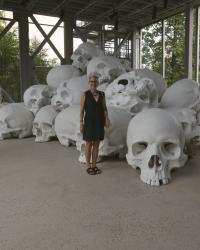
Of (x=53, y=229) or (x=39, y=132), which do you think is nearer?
(x=53, y=229)

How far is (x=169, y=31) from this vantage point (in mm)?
10133

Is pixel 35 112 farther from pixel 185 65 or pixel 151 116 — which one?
pixel 185 65

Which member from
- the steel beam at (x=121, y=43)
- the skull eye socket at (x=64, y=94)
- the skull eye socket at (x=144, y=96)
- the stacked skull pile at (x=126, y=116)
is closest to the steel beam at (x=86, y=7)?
the steel beam at (x=121, y=43)

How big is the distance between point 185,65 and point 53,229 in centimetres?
807

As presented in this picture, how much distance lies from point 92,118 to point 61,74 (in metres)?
2.87

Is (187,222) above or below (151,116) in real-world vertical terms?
below

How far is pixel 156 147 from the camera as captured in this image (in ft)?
8.89

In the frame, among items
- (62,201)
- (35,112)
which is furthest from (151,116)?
(35,112)

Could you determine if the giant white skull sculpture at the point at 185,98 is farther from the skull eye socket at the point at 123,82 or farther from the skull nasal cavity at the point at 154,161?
the skull nasal cavity at the point at 154,161

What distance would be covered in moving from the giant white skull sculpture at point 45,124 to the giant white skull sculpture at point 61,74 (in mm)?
862

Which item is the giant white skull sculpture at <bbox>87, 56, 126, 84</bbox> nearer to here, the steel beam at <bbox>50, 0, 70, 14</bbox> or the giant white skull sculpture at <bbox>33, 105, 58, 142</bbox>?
the giant white skull sculpture at <bbox>33, 105, 58, 142</bbox>

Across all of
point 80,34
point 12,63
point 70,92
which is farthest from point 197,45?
point 12,63

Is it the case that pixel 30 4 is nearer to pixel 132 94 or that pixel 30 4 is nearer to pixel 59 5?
pixel 59 5

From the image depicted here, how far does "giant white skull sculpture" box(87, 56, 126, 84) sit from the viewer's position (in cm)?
464
